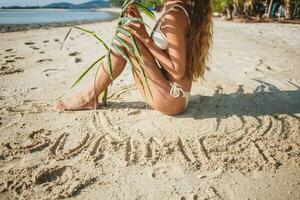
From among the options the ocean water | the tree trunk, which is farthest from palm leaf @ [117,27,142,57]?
the ocean water

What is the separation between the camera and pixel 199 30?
210 cm

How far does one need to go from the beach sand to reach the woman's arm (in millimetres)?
465

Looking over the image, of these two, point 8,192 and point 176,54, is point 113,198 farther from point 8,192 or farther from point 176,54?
point 176,54

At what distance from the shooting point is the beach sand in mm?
1582

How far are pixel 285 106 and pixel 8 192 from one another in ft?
7.71

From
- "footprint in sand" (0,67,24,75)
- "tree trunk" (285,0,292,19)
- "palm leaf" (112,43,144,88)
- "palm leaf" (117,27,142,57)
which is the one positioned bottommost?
"footprint in sand" (0,67,24,75)

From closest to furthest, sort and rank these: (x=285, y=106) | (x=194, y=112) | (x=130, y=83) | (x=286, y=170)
Result: (x=286, y=170) → (x=194, y=112) → (x=285, y=106) → (x=130, y=83)

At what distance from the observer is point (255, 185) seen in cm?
161

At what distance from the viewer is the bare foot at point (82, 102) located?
2408 millimetres

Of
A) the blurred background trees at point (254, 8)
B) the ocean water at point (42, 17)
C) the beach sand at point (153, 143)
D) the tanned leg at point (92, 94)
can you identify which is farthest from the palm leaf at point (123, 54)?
the ocean water at point (42, 17)

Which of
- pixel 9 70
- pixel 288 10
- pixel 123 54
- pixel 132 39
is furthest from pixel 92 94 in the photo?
pixel 288 10

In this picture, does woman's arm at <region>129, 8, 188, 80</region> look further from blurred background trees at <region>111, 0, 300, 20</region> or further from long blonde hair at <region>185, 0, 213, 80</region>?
blurred background trees at <region>111, 0, 300, 20</region>

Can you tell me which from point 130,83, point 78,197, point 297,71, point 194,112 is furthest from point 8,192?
point 297,71

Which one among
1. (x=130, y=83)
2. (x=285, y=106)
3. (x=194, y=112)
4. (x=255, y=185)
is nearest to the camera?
(x=255, y=185)
